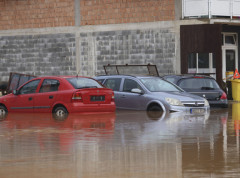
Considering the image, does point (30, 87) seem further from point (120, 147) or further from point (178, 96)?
point (120, 147)

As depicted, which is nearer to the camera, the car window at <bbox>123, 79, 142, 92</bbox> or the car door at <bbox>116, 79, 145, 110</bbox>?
the car door at <bbox>116, 79, 145, 110</bbox>

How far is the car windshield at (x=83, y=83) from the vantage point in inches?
733

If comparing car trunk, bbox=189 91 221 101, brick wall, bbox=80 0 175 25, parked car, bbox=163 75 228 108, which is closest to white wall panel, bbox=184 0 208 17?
brick wall, bbox=80 0 175 25

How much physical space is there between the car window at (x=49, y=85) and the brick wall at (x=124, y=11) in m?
14.5

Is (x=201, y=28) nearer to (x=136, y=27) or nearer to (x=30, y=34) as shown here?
(x=136, y=27)

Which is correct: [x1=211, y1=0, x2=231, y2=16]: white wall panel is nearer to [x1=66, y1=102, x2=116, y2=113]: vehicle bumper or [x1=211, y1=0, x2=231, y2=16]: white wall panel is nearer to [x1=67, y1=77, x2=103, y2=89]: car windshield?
[x1=67, y1=77, x2=103, y2=89]: car windshield

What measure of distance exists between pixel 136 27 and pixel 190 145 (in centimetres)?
2257

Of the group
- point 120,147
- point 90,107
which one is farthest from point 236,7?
point 120,147

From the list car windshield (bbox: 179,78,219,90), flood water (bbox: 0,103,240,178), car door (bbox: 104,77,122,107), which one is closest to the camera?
flood water (bbox: 0,103,240,178)

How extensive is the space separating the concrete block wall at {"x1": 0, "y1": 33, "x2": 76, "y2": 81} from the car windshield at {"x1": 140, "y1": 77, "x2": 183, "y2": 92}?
15.3 m

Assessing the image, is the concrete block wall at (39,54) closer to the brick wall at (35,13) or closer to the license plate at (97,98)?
the brick wall at (35,13)

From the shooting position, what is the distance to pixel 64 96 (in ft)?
60.4

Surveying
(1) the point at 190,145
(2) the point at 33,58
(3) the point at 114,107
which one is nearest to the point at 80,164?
(1) the point at 190,145

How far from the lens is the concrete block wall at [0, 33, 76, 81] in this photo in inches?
1399
